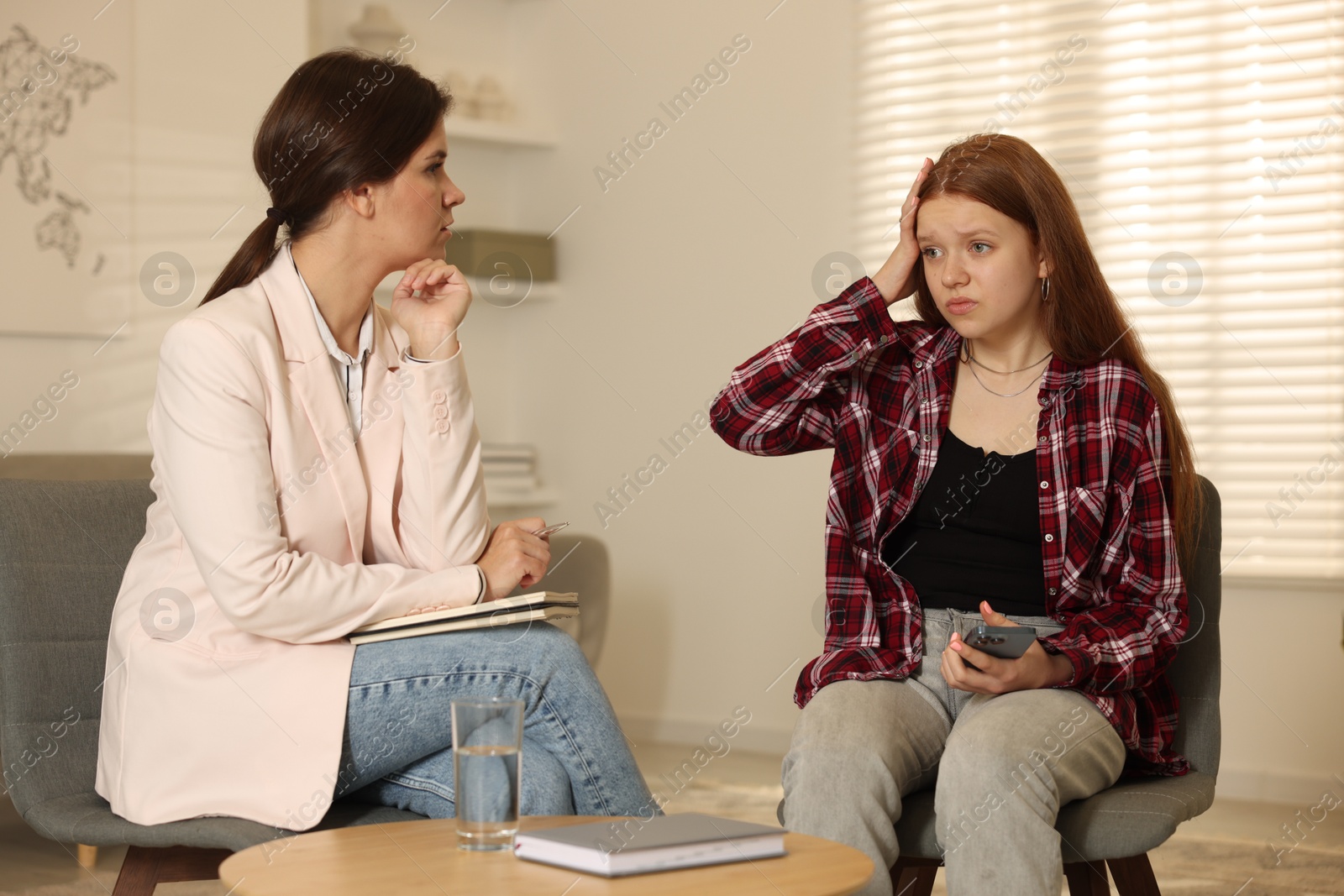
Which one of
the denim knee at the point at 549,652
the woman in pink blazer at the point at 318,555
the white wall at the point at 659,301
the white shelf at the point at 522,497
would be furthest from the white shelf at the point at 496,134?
the denim knee at the point at 549,652

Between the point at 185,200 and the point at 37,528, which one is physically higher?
the point at 185,200

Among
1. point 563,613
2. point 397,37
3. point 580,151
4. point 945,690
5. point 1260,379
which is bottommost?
point 945,690

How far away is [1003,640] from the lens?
146cm

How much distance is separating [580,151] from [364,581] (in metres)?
2.97

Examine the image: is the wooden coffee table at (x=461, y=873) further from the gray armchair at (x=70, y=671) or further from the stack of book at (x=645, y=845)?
the gray armchair at (x=70, y=671)

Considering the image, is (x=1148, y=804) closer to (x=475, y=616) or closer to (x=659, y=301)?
(x=475, y=616)

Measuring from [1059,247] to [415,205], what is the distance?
852 millimetres

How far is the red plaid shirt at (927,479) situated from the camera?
5.20ft

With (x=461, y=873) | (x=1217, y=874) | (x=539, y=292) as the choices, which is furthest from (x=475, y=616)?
(x=539, y=292)

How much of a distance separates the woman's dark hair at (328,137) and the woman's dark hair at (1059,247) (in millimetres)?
720

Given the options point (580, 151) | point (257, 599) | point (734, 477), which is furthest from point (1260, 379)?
point (257, 599)

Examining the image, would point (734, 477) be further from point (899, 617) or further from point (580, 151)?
point (899, 617)

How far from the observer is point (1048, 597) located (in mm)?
1656

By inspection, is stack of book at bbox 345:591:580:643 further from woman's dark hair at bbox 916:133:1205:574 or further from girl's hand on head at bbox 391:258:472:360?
woman's dark hair at bbox 916:133:1205:574
